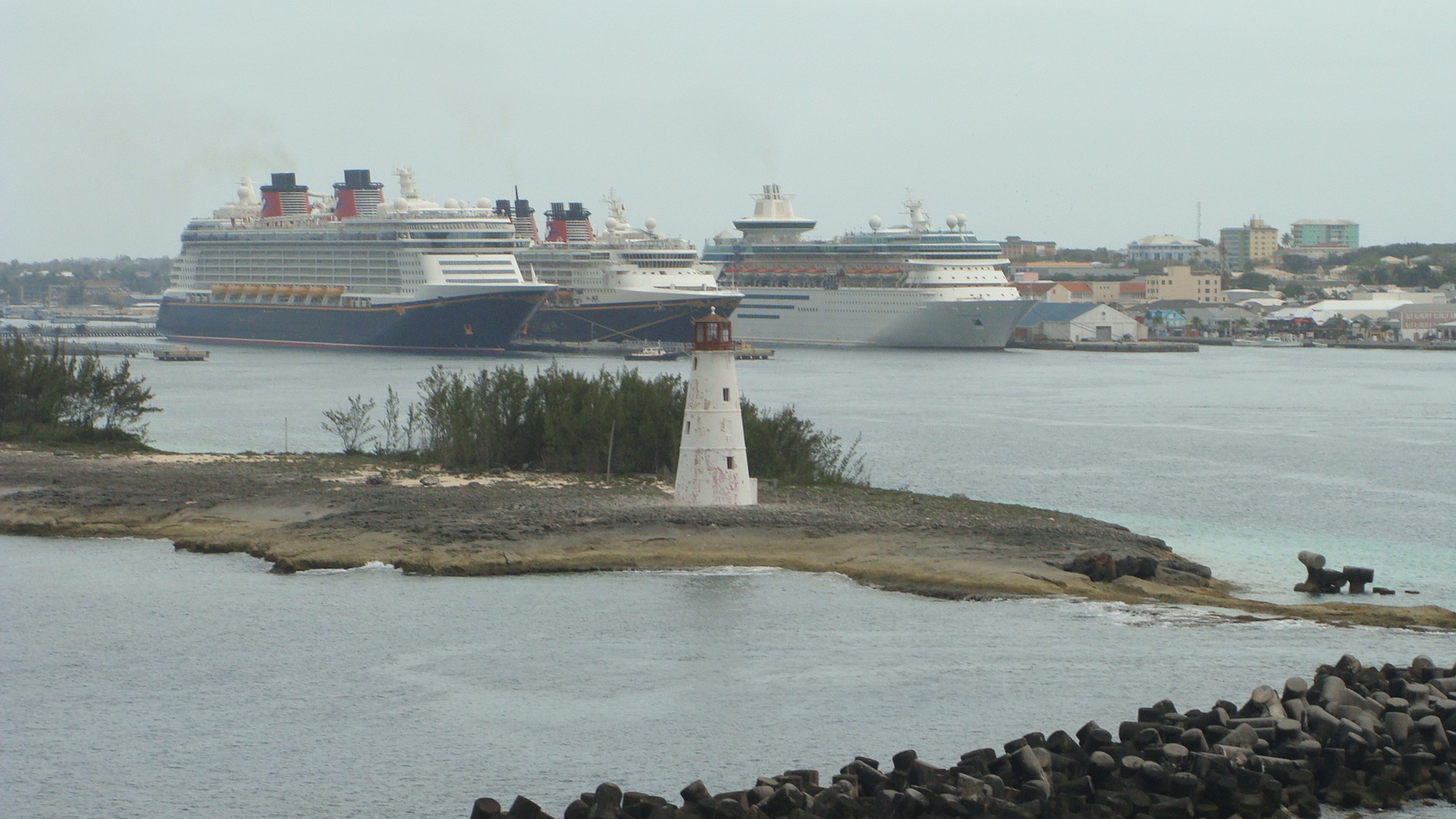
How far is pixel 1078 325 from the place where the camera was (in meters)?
86.6

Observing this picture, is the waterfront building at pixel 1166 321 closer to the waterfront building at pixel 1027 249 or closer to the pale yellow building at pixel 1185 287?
the pale yellow building at pixel 1185 287

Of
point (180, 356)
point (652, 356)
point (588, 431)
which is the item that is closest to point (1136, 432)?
point (588, 431)

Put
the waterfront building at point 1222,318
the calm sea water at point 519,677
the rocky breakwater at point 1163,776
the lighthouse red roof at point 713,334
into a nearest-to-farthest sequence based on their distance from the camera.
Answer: the rocky breakwater at point 1163,776, the calm sea water at point 519,677, the lighthouse red roof at point 713,334, the waterfront building at point 1222,318

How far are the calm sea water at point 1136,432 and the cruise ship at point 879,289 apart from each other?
657 cm

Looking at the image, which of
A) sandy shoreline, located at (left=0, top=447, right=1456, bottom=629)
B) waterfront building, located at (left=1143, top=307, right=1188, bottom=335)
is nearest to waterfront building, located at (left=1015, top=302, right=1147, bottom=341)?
waterfront building, located at (left=1143, top=307, right=1188, bottom=335)

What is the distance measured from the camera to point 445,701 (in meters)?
13.0

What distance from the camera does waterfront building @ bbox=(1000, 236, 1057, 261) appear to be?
176100mm

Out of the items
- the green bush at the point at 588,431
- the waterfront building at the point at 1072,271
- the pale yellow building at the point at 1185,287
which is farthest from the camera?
the waterfront building at the point at 1072,271

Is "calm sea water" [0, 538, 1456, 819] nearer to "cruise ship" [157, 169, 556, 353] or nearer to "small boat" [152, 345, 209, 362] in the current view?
"small boat" [152, 345, 209, 362]

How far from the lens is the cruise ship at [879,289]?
7425cm

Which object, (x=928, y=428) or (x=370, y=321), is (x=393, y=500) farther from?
(x=370, y=321)

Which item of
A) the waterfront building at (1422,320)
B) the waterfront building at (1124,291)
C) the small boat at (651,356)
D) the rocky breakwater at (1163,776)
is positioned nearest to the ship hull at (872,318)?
the small boat at (651,356)

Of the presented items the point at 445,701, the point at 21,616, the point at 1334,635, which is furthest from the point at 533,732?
the point at 1334,635

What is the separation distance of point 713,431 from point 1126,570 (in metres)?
4.65
